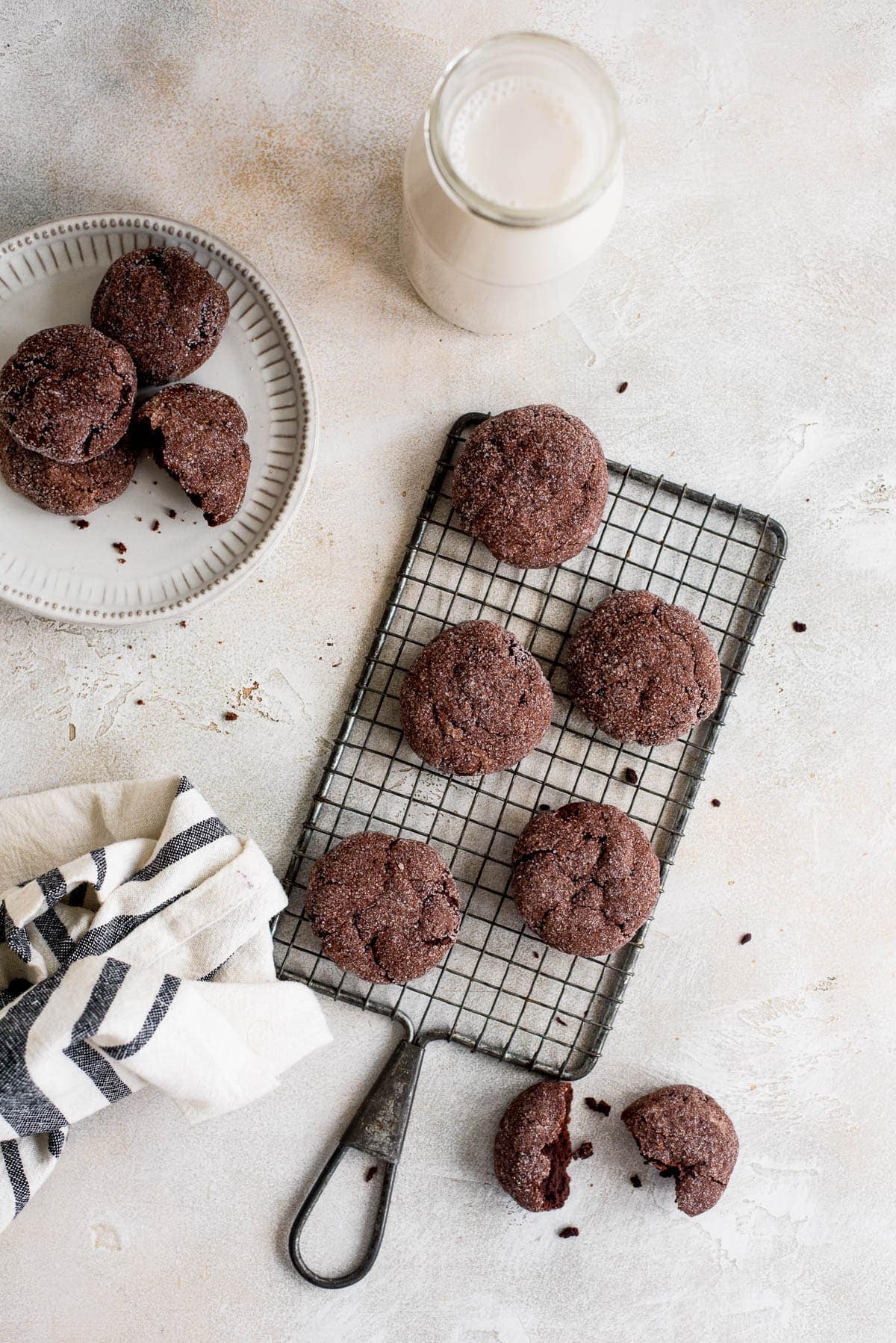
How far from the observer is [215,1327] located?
1702 millimetres

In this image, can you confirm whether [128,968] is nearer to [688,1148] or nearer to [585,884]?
[585,884]

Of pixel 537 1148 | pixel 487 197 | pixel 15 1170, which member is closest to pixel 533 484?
pixel 487 197

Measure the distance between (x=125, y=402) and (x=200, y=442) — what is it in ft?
0.38

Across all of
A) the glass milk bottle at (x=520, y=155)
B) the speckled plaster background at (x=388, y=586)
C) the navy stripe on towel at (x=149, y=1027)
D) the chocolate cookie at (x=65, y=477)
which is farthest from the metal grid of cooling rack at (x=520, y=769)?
the chocolate cookie at (x=65, y=477)

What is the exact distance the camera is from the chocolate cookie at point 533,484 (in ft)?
5.10

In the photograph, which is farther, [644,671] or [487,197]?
[644,671]

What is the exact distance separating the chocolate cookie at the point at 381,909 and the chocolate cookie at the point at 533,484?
518 millimetres

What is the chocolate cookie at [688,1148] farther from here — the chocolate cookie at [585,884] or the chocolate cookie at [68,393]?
the chocolate cookie at [68,393]

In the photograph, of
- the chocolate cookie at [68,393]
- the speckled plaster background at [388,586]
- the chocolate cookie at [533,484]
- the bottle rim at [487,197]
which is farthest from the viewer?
the speckled plaster background at [388,586]

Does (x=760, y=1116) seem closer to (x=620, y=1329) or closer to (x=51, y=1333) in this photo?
(x=620, y=1329)

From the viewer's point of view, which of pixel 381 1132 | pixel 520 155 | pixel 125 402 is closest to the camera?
pixel 520 155

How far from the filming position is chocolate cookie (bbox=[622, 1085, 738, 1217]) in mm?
1650

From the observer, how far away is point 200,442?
1.48 meters

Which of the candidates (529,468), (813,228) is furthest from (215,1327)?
(813,228)
